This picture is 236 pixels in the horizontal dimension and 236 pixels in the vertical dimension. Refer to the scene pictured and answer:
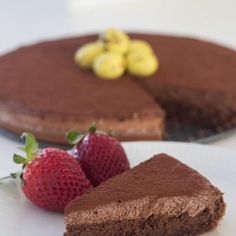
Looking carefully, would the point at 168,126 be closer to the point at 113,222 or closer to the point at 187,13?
the point at 113,222

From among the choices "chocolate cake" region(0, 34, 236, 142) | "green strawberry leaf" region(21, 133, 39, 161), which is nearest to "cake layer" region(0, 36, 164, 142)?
"chocolate cake" region(0, 34, 236, 142)

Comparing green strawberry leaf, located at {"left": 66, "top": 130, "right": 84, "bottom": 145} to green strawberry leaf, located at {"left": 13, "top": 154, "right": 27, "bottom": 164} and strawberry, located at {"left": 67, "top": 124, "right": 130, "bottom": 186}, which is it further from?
green strawberry leaf, located at {"left": 13, "top": 154, "right": 27, "bottom": 164}

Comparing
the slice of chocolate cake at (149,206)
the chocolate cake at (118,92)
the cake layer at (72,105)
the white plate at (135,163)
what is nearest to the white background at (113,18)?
the chocolate cake at (118,92)

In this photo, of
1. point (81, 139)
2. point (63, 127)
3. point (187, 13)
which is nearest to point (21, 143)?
point (63, 127)

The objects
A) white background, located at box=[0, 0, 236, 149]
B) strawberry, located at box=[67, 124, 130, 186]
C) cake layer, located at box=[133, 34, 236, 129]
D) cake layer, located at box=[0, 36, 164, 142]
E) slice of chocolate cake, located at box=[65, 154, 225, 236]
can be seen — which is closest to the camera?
Result: slice of chocolate cake, located at box=[65, 154, 225, 236]

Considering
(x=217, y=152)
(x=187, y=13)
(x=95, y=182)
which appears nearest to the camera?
(x=95, y=182)

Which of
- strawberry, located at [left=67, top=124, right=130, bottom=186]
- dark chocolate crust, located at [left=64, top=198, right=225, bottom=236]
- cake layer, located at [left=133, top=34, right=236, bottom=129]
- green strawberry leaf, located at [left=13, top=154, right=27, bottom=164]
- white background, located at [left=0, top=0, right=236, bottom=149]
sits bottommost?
white background, located at [left=0, top=0, right=236, bottom=149]

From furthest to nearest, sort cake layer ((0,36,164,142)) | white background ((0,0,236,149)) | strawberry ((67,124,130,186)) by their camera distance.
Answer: white background ((0,0,236,149)) < cake layer ((0,36,164,142)) < strawberry ((67,124,130,186))
